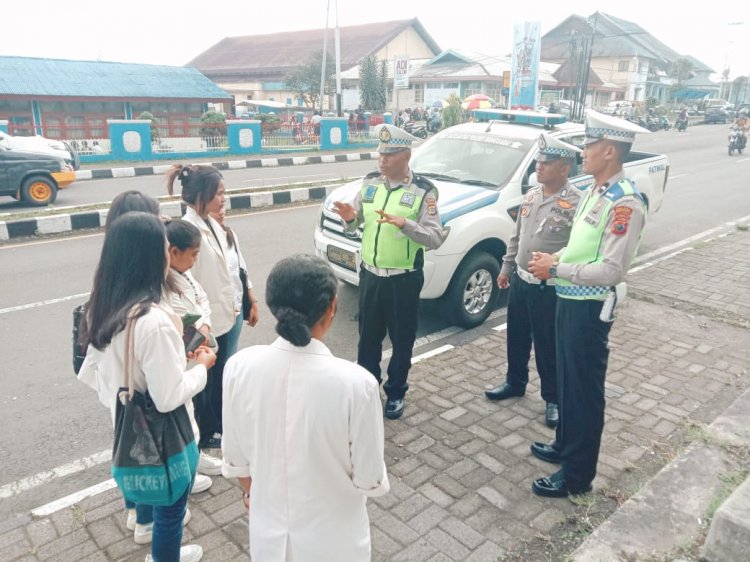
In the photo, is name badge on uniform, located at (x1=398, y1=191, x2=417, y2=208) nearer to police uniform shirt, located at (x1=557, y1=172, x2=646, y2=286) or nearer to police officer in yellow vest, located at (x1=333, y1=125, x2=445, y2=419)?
police officer in yellow vest, located at (x1=333, y1=125, x2=445, y2=419)

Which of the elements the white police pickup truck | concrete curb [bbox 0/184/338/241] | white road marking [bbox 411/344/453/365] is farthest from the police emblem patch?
concrete curb [bbox 0/184/338/241]

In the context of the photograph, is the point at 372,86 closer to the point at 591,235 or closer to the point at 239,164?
the point at 239,164

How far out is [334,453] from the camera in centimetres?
171

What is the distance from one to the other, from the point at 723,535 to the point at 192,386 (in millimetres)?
2203

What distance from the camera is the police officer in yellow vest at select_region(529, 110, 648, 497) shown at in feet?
→ 9.24

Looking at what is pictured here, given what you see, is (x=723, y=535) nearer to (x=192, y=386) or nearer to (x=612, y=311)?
(x=612, y=311)

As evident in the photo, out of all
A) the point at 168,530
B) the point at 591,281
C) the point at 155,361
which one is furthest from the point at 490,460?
the point at 155,361

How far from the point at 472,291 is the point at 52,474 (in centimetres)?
360

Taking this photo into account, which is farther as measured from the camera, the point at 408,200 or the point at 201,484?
the point at 408,200

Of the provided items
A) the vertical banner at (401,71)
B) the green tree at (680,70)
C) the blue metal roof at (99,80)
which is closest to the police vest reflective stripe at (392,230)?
the blue metal roof at (99,80)

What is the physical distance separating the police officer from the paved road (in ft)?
5.28

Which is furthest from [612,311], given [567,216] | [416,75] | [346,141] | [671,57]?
[671,57]

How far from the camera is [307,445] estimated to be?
1.68m

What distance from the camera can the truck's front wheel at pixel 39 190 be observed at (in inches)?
435
